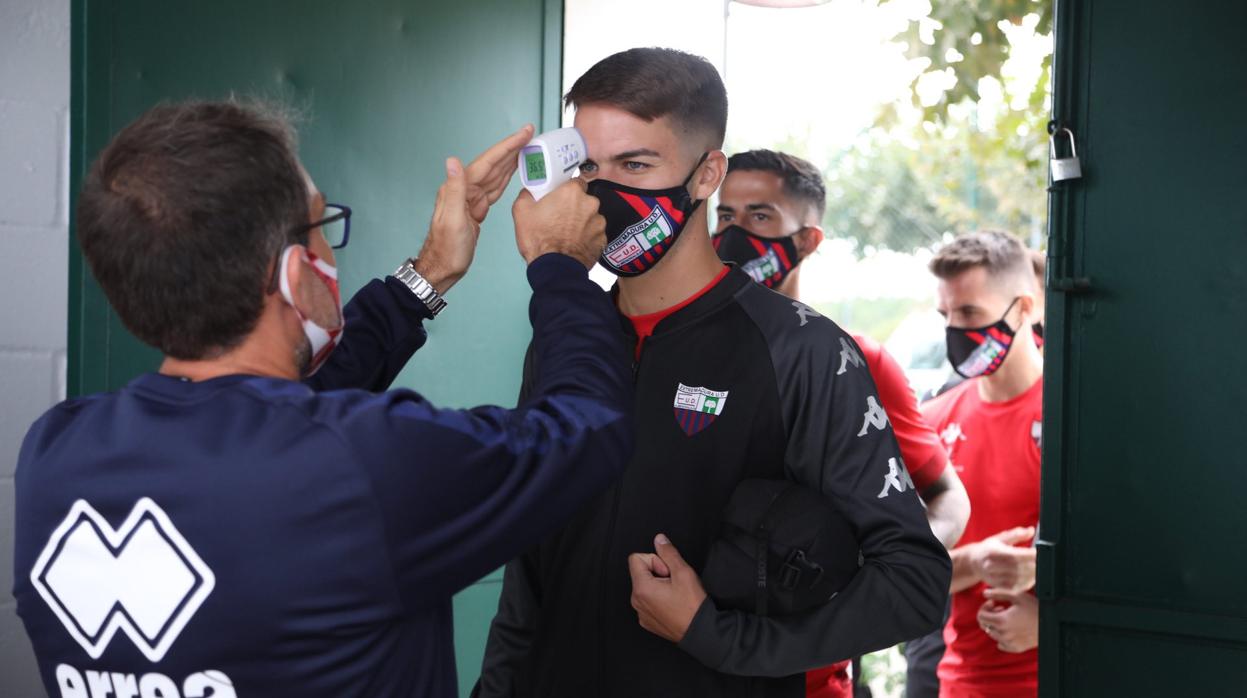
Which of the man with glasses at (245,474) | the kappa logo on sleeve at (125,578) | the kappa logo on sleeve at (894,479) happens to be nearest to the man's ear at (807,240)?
the kappa logo on sleeve at (894,479)

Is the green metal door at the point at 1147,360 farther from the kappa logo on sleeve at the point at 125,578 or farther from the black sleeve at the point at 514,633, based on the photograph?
the kappa logo on sleeve at the point at 125,578

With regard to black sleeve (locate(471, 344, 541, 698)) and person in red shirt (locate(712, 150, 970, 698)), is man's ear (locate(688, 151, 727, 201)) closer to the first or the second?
black sleeve (locate(471, 344, 541, 698))

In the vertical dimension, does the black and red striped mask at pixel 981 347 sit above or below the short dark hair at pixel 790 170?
below

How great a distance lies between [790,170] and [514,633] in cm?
Result: 209

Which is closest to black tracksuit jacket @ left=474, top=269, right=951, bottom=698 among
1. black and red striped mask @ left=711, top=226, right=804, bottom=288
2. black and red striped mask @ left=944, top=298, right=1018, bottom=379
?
black and red striped mask @ left=711, top=226, right=804, bottom=288

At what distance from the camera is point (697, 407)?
2.06m

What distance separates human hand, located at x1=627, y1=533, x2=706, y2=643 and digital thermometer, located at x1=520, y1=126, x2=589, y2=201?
0.64 metres

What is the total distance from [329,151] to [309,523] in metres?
1.74

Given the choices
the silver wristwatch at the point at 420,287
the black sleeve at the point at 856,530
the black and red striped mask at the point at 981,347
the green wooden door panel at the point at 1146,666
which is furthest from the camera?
the black and red striped mask at the point at 981,347

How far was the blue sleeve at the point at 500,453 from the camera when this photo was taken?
135 centimetres

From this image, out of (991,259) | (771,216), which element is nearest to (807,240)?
(771,216)

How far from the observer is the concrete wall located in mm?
2566

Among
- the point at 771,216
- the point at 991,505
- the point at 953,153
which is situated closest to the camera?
the point at 771,216

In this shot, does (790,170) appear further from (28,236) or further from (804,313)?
(28,236)
